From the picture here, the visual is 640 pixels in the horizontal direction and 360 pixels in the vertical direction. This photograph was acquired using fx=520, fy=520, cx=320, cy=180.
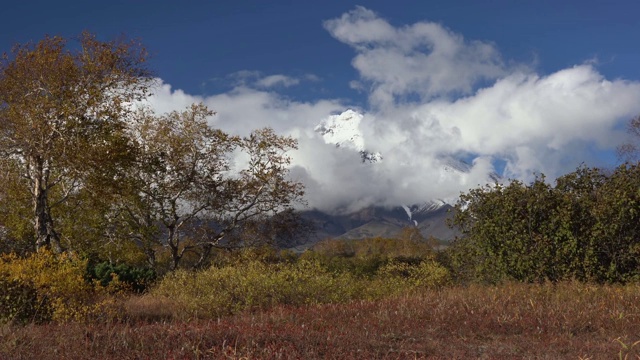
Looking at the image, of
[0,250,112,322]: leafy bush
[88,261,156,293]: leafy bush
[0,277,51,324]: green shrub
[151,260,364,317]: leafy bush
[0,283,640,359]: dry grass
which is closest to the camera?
[0,283,640,359]: dry grass

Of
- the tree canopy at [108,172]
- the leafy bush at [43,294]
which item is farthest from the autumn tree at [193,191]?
the leafy bush at [43,294]

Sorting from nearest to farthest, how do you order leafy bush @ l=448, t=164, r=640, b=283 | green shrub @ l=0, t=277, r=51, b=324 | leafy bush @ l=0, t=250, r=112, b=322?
green shrub @ l=0, t=277, r=51, b=324 < leafy bush @ l=0, t=250, r=112, b=322 < leafy bush @ l=448, t=164, r=640, b=283

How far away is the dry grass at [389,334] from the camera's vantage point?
19.8 feet

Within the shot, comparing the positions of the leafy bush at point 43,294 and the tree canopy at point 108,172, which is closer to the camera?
the leafy bush at point 43,294

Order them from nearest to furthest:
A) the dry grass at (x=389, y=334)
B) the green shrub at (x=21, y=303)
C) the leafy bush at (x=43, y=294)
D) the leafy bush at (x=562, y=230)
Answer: the dry grass at (x=389, y=334)
the green shrub at (x=21, y=303)
the leafy bush at (x=43, y=294)
the leafy bush at (x=562, y=230)

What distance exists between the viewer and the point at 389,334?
287 inches

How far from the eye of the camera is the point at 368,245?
3782 inches

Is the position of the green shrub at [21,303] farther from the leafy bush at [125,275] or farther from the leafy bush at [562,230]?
the leafy bush at [562,230]

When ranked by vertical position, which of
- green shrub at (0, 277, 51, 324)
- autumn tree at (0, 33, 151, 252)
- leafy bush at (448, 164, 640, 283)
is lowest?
green shrub at (0, 277, 51, 324)

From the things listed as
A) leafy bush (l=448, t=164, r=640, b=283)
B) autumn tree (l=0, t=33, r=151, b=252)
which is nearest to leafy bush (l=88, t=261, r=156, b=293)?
autumn tree (l=0, t=33, r=151, b=252)

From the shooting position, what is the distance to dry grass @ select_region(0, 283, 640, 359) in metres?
6.04

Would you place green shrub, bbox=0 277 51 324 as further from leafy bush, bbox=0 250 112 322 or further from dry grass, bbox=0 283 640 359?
dry grass, bbox=0 283 640 359

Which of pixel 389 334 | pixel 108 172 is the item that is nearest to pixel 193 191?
pixel 108 172

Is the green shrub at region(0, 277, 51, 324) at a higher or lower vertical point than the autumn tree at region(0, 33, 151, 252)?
lower
